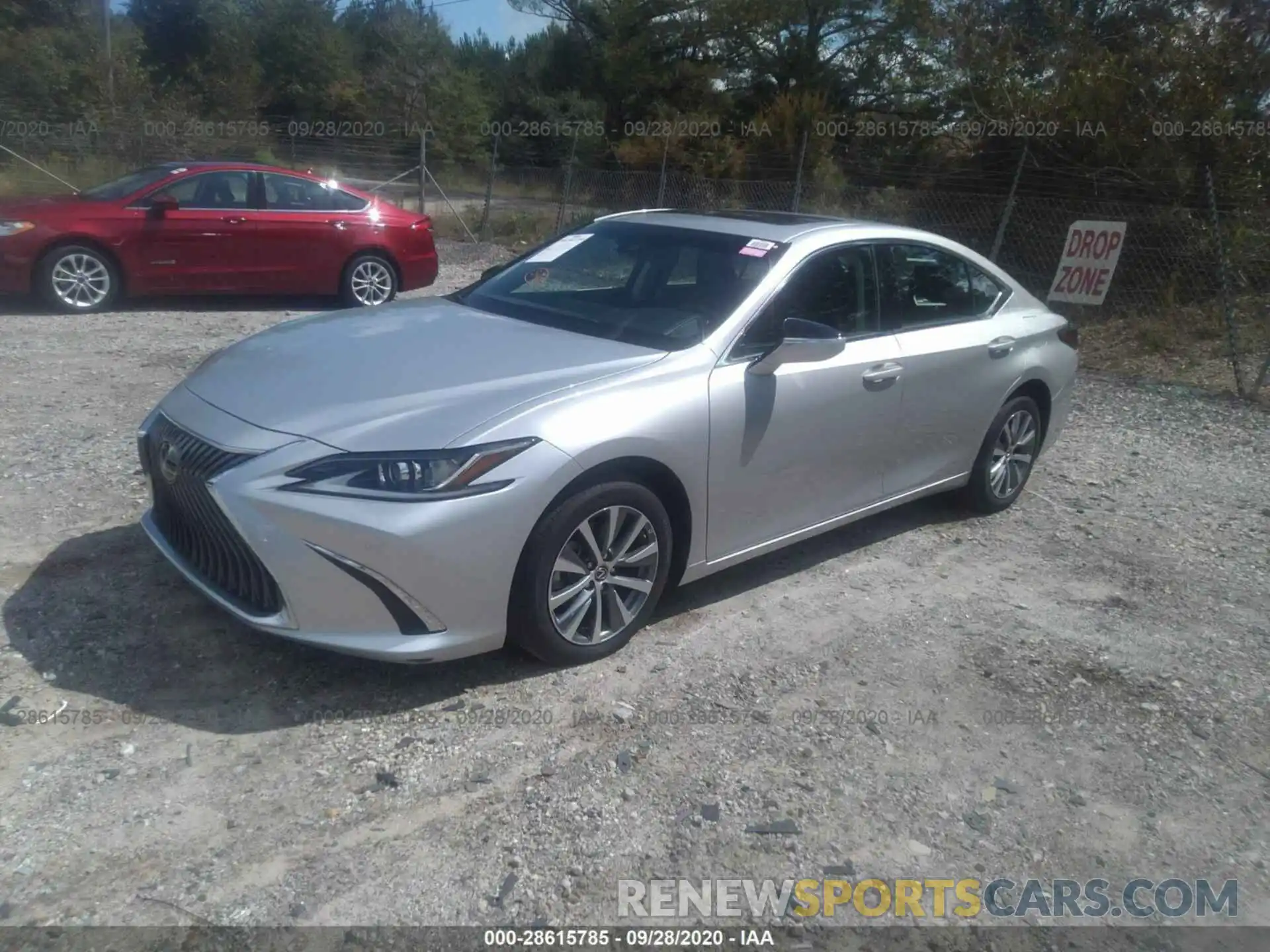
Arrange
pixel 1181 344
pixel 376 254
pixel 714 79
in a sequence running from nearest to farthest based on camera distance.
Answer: pixel 376 254, pixel 1181 344, pixel 714 79

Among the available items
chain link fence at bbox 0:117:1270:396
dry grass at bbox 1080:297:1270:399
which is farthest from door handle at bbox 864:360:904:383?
dry grass at bbox 1080:297:1270:399

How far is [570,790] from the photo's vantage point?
3.40m

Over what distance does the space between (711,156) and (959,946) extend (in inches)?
794

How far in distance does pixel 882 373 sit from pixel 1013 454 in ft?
5.21

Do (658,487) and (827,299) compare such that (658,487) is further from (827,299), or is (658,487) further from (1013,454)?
(1013,454)

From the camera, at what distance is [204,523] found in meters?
3.77

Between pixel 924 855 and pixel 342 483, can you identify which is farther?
pixel 342 483

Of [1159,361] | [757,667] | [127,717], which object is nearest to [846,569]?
[757,667]

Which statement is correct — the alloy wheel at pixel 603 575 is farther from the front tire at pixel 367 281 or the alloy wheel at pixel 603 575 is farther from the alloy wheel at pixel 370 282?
the alloy wheel at pixel 370 282

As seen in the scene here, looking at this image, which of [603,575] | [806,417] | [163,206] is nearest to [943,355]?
[806,417]

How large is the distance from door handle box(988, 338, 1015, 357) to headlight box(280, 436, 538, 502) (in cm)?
314

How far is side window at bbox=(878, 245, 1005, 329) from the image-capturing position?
5.24 m

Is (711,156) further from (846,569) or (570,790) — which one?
(570,790)

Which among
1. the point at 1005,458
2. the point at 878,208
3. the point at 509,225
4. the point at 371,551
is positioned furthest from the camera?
the point at 509,225
